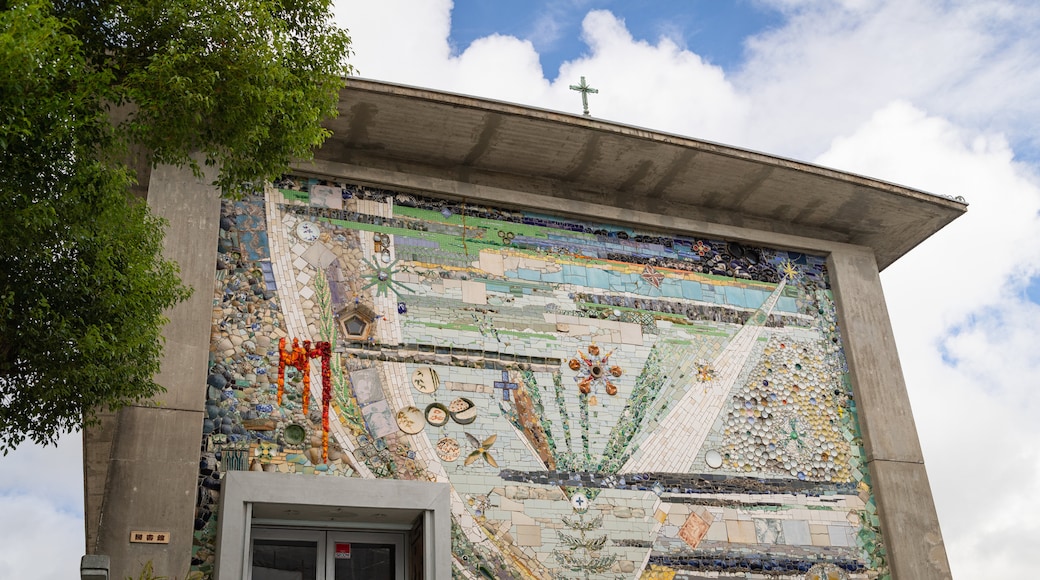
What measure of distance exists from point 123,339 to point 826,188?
754 cm

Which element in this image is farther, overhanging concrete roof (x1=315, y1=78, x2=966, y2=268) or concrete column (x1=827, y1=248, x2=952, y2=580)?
concrete column (x1=827, y1=248, x2=952, y2=580)

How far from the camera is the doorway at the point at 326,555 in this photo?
28.3 feet

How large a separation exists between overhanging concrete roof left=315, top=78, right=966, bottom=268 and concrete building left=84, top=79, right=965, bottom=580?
31mm

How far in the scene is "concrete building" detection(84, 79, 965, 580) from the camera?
862cm

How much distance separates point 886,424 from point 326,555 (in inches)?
233

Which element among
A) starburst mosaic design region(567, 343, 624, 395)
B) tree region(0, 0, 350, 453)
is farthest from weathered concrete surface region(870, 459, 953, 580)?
tree region(0, 0, 350, 453)

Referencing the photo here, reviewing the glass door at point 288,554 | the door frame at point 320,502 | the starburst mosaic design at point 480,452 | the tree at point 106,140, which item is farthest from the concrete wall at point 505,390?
the tree at point 106,140

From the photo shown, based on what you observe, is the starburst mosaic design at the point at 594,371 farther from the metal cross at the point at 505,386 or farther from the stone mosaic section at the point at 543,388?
the metal cross at the point at 505,386

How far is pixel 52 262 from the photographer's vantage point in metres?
6.18

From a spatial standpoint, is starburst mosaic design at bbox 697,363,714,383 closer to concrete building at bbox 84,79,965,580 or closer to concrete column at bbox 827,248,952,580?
concrete building at bbox 84,79,965,580

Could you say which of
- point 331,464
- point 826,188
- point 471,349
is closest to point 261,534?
point 331,464

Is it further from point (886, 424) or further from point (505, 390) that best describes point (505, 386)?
point (886, 424)

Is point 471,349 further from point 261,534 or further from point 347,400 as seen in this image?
point 261,534

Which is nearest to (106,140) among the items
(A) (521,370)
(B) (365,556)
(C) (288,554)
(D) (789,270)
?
(C) (288,554)
